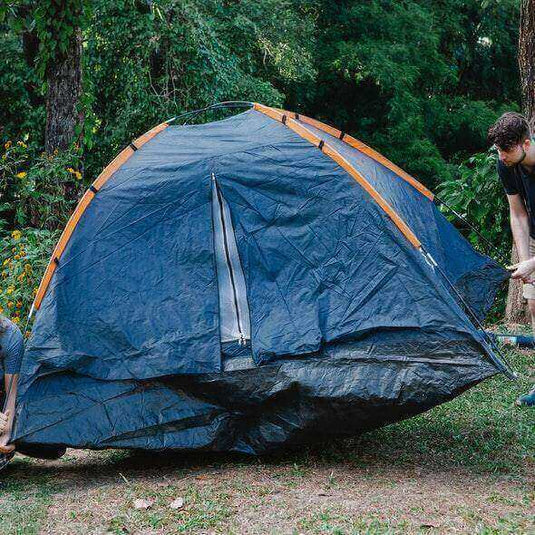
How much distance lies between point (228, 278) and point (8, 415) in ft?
4.61

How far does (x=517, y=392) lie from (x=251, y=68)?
29.9 feet

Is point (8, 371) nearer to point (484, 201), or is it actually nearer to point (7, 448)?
point (7, 448)

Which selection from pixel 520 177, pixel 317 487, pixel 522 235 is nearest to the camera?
pixel 317 487

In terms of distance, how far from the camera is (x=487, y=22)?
18.6m

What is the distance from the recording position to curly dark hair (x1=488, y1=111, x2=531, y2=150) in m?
4.27

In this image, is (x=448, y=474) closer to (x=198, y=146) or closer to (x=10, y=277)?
(x=198, y=146)

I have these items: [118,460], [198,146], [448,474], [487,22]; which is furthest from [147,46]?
[487,22]

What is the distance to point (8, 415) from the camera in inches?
171

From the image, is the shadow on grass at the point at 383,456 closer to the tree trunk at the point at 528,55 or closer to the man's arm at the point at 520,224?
the man's arm at the point at 520,224

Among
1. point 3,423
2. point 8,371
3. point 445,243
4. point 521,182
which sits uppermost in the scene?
point 521,182

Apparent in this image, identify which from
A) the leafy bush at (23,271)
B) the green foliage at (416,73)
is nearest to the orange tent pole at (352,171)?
the leafy bush at (23,271)

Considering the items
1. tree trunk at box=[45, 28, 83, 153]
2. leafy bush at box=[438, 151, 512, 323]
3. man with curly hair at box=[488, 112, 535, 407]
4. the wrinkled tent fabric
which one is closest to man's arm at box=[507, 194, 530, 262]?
man with curly hair at box=[488, 112, 535, 407]

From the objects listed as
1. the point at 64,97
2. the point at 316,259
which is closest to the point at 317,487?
the point at 316,259

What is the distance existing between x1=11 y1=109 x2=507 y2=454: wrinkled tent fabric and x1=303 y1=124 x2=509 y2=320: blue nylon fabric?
20 centimetres
